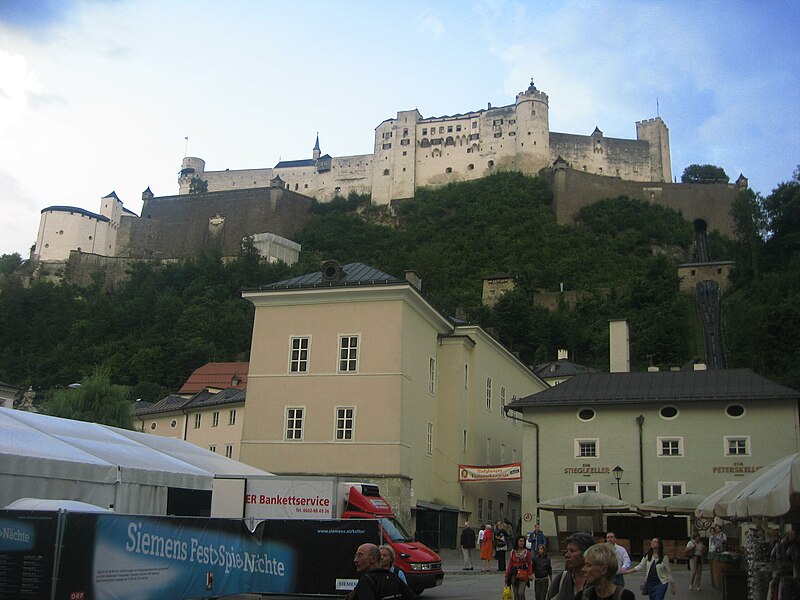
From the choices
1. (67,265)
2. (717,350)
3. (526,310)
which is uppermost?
(67,265)

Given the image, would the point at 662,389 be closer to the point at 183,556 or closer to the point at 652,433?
the point at 652,433

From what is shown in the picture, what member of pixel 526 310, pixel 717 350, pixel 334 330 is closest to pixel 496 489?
pixel 334 330

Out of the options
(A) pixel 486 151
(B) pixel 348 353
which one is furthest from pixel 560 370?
(A) pixel 486 151

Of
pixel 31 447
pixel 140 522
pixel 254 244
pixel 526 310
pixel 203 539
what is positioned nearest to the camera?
pixel 140 522

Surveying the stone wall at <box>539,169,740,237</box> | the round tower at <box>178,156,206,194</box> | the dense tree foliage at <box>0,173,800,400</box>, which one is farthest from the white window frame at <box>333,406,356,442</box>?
the round tower at <box>178,156,206,194</box>

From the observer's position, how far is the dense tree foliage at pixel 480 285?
65263 mm

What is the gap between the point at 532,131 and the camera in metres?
102

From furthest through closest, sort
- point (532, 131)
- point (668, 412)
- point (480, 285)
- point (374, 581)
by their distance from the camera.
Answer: point (532, 131)
point (480, 285)
point (668, 412)
point (374, 581)

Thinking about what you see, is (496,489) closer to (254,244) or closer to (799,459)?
(799,459)

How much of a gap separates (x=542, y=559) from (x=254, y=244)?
84.2 meters

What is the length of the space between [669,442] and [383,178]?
80.9 meters

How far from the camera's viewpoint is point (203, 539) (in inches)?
474

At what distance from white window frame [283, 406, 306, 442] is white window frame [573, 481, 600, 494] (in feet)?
31.4

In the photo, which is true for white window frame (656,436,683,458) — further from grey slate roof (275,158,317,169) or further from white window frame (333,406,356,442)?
grey slate roof (275,158,317,169)
